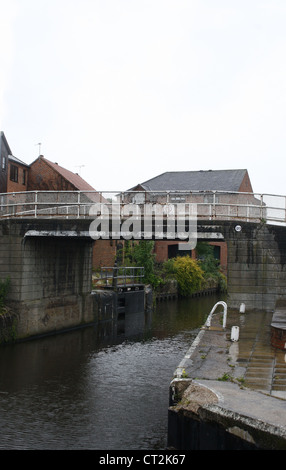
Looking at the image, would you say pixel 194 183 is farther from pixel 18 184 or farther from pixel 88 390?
pixel 88 390

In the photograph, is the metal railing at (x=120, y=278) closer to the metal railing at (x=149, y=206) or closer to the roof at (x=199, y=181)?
the metal railing at (x=149, y=206)

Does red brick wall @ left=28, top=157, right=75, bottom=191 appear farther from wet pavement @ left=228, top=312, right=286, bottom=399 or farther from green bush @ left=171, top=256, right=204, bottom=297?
wet pavement @ left=228, top=312, right=286, bottom=399

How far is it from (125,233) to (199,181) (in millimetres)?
29260

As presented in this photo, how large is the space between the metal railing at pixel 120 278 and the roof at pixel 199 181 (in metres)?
12.6

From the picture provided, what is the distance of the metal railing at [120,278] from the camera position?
32969 millimetres

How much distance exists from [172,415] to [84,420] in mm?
4685

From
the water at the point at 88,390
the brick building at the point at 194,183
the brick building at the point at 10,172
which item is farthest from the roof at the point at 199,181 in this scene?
the water at the point at 88,390

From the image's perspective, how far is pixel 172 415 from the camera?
884cm

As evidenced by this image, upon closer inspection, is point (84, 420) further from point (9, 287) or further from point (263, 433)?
point (9, 287)

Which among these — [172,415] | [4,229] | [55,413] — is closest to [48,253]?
[4,229]

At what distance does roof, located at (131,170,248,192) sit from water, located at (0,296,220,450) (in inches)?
986

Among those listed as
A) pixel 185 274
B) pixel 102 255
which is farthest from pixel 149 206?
pixel 185 274
